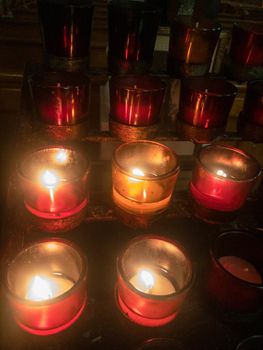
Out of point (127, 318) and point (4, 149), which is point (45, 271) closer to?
point (127, 318)

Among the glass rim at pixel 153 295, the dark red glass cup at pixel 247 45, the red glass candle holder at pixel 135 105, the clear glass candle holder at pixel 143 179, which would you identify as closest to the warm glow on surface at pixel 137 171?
the clear glass candle holder at pixel 143 179

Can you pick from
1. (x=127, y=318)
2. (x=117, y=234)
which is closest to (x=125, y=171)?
(x=117, y=234)

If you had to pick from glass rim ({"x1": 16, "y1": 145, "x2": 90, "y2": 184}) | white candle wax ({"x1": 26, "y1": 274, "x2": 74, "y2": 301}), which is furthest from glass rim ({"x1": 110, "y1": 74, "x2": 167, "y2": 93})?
white candle wax ({"x1": 26, "y1": 274, "x2": 74, "y2": 301})

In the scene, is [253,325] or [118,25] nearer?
[253,325]

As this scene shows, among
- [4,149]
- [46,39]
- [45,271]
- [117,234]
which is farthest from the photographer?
[4,149]

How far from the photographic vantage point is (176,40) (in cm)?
113

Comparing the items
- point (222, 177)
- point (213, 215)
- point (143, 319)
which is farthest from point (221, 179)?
point (143, 319)

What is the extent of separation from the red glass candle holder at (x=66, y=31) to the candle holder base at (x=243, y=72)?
53 centimetres

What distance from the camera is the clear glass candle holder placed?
38.3 inches

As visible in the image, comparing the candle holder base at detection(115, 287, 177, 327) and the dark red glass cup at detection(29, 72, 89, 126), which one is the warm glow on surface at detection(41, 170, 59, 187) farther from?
the candle holder base at detection(115, 287, 177, 327)

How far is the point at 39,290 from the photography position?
878 mm

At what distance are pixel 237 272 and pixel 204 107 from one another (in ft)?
1.70

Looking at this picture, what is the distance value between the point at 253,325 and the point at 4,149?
4.86 feet

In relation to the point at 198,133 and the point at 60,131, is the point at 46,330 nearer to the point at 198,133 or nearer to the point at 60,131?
the point at 60,131
